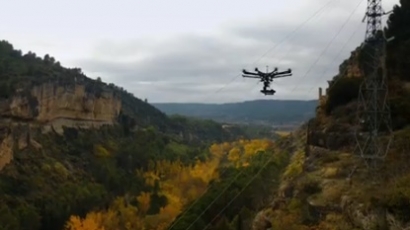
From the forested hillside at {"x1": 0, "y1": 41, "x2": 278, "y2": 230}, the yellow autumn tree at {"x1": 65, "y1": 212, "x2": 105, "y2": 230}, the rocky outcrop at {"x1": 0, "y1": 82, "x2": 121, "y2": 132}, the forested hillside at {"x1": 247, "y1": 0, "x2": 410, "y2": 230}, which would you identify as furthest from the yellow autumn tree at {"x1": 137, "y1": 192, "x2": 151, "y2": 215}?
the forested hillside at {"x1": 247, "y1": 0, "x2": 410, "y2": 230}

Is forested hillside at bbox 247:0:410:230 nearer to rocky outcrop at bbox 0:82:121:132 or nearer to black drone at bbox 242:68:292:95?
black drone at bbox 242:68:292:95

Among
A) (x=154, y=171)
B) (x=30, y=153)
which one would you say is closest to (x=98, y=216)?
(x=30, y=153)

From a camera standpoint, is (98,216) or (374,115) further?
(98,216)

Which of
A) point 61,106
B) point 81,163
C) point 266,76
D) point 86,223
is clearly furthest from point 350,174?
point 61,106

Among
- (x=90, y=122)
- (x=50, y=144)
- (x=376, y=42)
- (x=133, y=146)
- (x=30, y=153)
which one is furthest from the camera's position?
(x=90, y=122)

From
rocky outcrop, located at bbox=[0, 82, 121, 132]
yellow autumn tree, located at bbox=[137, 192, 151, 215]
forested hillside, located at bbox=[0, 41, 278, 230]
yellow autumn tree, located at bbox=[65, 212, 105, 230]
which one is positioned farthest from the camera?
rocky outcrop, located at bbox=[0, 82, 121, 132]

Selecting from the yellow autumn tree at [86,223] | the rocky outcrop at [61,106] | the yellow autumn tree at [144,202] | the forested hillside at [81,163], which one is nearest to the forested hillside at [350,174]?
the forested hillside at [81,163]

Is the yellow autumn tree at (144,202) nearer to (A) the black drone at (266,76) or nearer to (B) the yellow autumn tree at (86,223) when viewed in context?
(B) the yellow autumn tree at (86,223)

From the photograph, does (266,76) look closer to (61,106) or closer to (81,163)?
(81,163)

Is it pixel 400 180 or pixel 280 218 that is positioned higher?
pixel 400 180

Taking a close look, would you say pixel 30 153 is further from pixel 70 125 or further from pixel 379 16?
pixel 379 16
